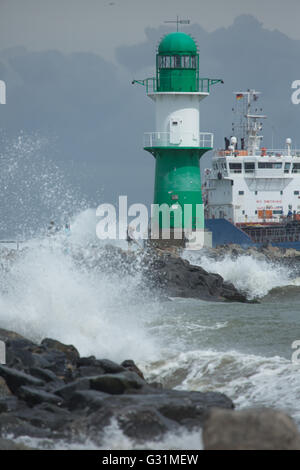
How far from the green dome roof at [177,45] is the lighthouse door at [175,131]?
2576 millimetres

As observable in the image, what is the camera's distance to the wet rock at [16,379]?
326 inches

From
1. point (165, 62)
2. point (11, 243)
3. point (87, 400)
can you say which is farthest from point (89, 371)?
point (165, 62)

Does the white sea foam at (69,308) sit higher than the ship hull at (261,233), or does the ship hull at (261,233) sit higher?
the ship hull at (261,233)

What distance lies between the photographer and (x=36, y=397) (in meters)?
7.88

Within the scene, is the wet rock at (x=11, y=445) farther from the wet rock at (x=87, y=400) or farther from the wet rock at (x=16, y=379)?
the wet rock at (x=16, y=379)

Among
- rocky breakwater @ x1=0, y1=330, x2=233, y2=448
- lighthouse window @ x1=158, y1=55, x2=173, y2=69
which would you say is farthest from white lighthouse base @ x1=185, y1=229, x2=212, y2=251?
rocky breakwater @ x1=0, y1=330, x2=233, y2=448

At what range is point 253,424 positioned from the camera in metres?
5.12

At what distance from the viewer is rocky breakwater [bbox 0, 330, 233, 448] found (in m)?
7.05

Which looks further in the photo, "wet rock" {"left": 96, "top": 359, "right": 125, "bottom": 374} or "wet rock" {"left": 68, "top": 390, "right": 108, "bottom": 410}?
"wet rock" {"left": 96, "top": 359, "right": 125, "bottom": 374}

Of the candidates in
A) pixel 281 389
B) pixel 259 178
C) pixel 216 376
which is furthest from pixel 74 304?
pixel 259 178

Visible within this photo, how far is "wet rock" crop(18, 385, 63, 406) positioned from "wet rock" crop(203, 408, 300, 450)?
3.03 metres

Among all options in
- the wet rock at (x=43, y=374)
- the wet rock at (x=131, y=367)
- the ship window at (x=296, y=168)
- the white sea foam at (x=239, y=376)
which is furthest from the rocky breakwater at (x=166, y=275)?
the ship window at (x=296, y=168)

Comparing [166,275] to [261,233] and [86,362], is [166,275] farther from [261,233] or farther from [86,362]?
[261,233]

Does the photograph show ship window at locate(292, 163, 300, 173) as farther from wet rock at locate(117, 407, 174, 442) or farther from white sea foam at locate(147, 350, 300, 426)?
wet rock at locate(117, 407, 174, 442)
